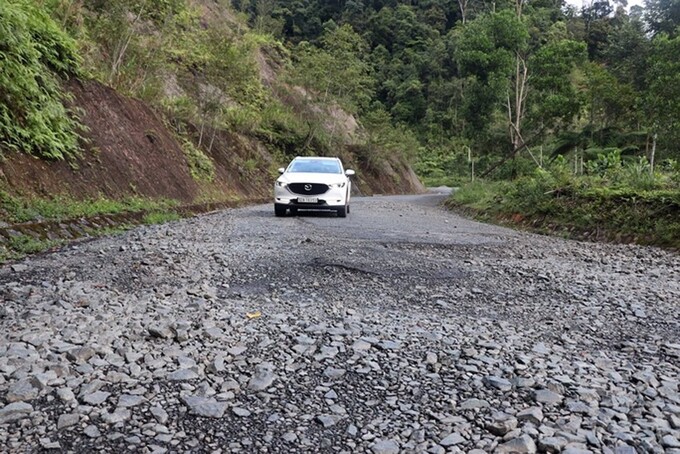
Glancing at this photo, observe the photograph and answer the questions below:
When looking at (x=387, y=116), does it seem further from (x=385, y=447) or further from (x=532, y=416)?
(x=385, y=447)

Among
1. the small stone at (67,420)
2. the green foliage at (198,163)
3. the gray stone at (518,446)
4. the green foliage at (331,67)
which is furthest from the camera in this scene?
the green foliage at (331,67)

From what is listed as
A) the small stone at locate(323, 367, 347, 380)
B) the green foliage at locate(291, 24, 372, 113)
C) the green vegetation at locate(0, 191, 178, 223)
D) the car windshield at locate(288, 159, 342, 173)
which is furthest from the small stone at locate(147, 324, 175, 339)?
the green foliage at locate(291, 24, 372, 113)

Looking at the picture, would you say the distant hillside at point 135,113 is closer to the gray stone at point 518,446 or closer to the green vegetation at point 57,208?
the green vegetation at point 57,208

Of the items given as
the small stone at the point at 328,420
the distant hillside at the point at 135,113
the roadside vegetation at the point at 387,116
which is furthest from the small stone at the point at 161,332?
the distant hillside at the point at 135,113

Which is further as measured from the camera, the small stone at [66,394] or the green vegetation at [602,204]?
the green vegetation at [602,204]

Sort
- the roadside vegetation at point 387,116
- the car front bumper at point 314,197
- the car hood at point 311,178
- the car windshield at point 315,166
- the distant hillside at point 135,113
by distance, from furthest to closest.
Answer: the car windshield at point 315,166
the car hood at point 311,178
the car front bumper at point 314,197
the roadside vegetation at point 387,116
the distant hillside at point 135,113

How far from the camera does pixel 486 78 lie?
21.7 m

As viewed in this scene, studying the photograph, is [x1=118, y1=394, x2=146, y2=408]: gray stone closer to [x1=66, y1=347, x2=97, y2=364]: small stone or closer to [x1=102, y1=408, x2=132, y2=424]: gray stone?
[x1=102, y1=408, x2=132, y2=424]: gray stone

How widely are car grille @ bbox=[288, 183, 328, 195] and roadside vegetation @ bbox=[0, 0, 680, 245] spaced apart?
15.4 feet

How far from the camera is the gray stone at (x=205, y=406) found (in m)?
2.27

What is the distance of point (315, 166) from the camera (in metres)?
12.9

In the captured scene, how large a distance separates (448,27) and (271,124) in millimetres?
58189

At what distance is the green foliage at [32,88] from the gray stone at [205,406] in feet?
25.3

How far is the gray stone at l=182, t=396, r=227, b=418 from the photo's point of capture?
2273 mm
